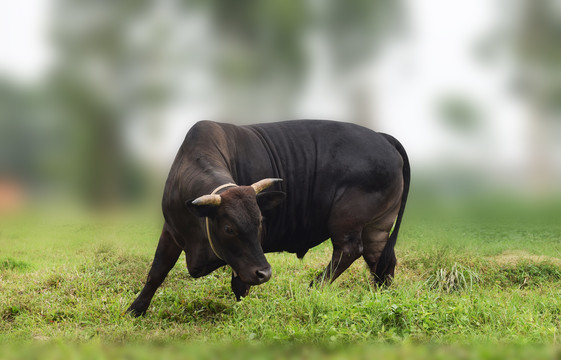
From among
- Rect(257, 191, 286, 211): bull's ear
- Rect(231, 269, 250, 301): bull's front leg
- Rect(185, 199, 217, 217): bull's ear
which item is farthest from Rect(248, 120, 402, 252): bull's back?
Rect(185, 199, 217, 217): bull's ear

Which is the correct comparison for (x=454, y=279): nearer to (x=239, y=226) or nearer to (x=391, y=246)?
(x=391, y=246)

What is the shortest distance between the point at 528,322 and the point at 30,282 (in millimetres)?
5741

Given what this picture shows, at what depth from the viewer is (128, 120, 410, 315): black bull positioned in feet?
20.0

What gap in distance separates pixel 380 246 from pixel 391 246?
0.13 meters

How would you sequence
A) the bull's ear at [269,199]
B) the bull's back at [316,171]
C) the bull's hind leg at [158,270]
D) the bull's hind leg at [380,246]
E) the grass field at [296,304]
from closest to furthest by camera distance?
the grass field at [296,304] < the bull's ear at [269,199] < the bull's hind leg at [158,270] < the bull's back at [316,171] < the bull's hind leg at [380,246]

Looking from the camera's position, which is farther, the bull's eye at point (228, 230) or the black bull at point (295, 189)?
the black bull at point (295, 189)

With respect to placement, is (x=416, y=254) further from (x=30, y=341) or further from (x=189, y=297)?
(x=30, y=341)

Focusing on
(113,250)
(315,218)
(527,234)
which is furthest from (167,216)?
(527,234)

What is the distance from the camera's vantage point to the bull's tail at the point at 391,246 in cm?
727

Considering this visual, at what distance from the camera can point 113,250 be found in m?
9.05

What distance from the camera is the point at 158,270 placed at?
645 centimetres

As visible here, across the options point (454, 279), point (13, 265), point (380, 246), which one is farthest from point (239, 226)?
point (13, 265)

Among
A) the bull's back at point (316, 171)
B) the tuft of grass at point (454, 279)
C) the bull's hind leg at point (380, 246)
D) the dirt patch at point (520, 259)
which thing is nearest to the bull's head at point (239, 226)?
the bull's back at point (316, 171)

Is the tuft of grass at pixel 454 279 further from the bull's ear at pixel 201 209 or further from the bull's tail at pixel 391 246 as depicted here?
the bull's ear at pixel 201 209
